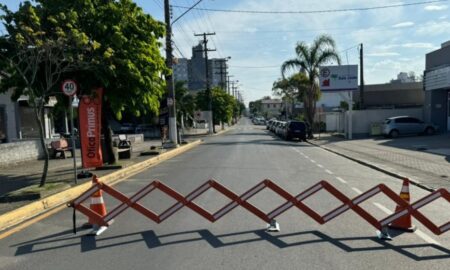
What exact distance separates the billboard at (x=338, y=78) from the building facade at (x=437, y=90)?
7017 millimetres

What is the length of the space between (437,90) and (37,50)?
1251 inches

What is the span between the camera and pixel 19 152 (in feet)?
62.7

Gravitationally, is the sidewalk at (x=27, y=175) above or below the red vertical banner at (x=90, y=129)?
below

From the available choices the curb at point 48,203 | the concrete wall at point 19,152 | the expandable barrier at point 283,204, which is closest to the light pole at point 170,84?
the concrete wall at point 19,152

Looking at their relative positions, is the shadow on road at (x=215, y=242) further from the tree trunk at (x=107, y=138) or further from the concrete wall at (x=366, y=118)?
the concrete wall at (x=366, y=118)

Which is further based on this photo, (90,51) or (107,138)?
(107,138)

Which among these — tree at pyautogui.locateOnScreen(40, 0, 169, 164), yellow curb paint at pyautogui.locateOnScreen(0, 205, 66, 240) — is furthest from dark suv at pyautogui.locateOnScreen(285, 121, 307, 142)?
yellow curb paint at pyautogui.locateOnScreen(0, 205, 66, 240)

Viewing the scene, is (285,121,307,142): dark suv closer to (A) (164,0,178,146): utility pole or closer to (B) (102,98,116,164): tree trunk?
(A) (164,0,178,146): utility pole

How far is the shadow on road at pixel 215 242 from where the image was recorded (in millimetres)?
6109

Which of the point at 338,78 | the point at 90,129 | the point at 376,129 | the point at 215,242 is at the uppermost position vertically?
the point at 338,78

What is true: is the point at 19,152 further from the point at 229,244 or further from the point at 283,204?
the point at 229,244

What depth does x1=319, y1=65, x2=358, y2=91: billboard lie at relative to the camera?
138ft

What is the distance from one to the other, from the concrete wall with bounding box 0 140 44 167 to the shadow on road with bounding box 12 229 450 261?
12287 millimetres

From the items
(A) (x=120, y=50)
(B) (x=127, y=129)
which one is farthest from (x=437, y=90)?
(B) (x=127, y=129)
